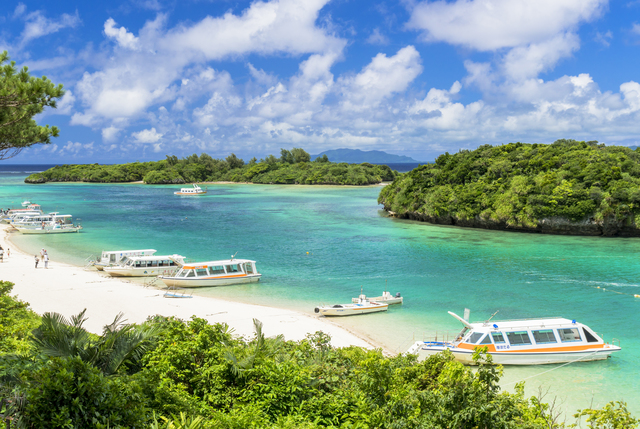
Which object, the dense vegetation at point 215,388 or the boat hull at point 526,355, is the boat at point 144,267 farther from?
the dense vegetation at point 215,388

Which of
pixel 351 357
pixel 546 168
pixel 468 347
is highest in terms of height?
pixel 546 168

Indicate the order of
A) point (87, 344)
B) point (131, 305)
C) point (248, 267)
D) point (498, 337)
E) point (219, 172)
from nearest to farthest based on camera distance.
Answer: point (87, 344) → point (498, 337) → point (131, 305) → point (248, 267) → point (219, 172)

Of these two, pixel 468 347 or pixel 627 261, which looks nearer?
pixel 468 347

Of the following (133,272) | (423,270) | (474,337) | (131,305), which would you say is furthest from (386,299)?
(133,272)

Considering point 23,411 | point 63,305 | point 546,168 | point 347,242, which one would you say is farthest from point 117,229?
point 546,168

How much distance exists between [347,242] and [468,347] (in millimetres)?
29082

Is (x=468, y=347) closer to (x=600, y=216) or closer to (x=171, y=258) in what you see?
(x=171, y=258)

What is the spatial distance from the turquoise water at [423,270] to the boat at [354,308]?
1.79 ft

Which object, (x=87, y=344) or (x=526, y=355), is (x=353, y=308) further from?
(x=87, y=344)

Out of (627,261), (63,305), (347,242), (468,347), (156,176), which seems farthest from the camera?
(156,176)

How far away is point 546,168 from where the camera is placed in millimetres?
57562

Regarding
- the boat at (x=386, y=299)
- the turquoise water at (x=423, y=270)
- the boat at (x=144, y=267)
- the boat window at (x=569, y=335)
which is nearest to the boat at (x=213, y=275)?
the turquoise water at (x=423, y=270)

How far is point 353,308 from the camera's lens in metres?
24.2

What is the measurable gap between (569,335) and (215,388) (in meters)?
16.5
